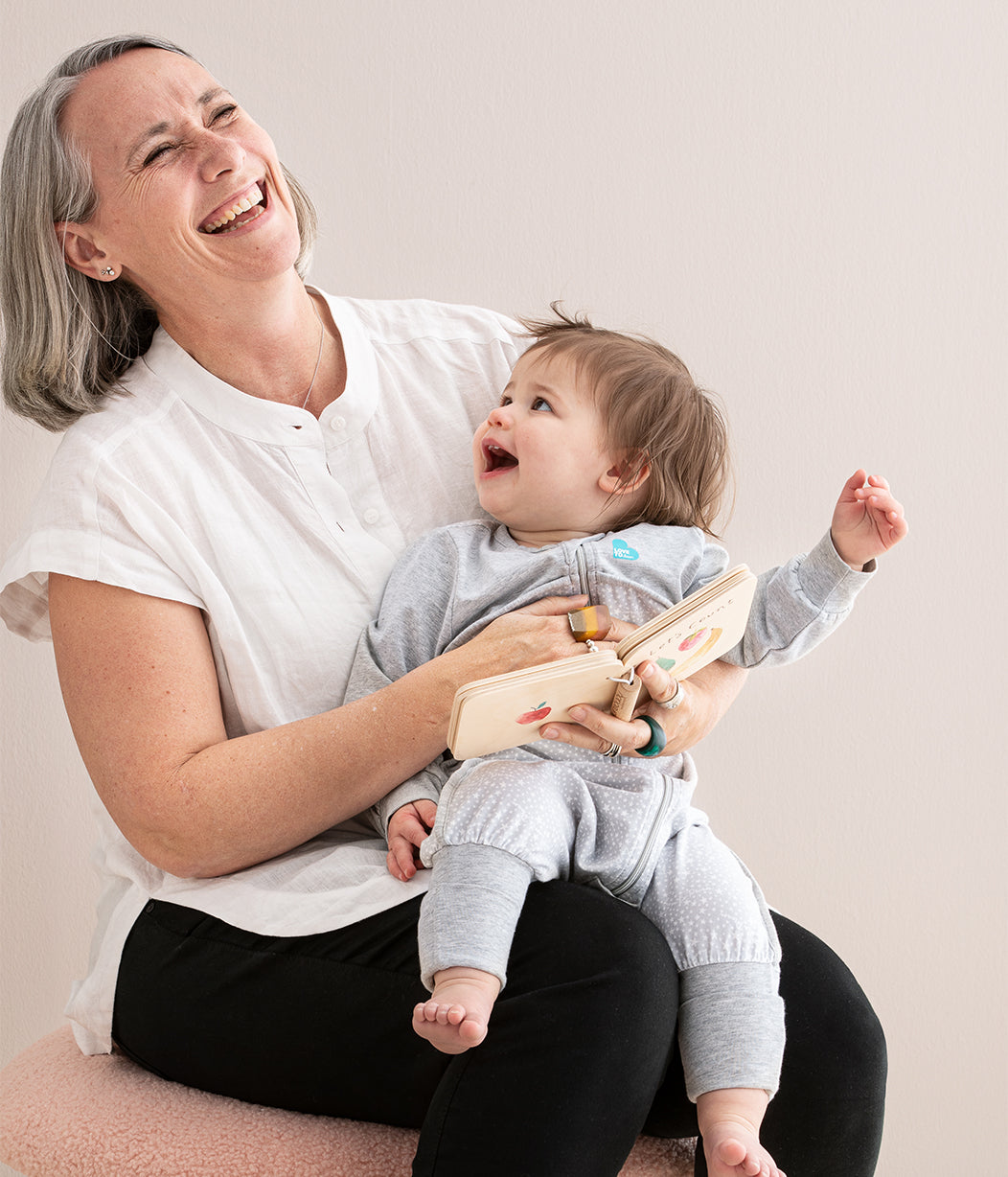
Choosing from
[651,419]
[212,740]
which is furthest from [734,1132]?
[651,419]

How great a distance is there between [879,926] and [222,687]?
146 cm

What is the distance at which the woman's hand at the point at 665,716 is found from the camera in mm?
1160

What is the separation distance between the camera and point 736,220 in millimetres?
2121

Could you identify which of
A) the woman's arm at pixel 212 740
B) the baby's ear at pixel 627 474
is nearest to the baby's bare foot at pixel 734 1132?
the woman's arm at pixel 212 740

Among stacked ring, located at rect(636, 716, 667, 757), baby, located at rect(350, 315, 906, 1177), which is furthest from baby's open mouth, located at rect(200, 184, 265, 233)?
stacked ring, located at rect(636, 716, 667, 757)

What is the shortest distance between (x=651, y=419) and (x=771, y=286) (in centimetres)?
82

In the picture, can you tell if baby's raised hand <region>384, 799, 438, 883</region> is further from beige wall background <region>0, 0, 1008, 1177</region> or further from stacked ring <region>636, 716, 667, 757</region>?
beige wall background <region>0, 0, 1008, 1177</region>

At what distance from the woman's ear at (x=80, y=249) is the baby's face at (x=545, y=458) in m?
0.51

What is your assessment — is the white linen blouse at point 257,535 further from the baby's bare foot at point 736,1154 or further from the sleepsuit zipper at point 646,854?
the baby's bare foot at point 736,1154

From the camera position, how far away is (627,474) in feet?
4.75

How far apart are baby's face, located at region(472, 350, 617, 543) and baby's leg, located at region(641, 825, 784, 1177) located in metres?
0.41

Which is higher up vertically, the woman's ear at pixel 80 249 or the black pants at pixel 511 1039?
the woman's ear at pixel 80 249

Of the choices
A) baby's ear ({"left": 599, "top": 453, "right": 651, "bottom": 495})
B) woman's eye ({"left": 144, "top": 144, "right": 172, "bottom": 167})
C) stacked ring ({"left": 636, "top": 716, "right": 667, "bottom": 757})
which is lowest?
stacked ring ({"left": 636, "top": 716, "right": 667, "bottom": 757})

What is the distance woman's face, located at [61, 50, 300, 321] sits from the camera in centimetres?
142
